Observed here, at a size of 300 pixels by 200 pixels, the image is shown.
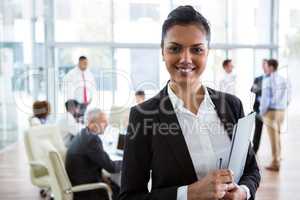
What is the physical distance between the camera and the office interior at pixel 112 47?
8273 mm

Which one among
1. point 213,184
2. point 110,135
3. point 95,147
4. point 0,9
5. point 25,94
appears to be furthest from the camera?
→ point 25,94

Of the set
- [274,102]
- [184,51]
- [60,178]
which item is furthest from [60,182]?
[274,102]

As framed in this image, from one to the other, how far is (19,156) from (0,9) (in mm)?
2844

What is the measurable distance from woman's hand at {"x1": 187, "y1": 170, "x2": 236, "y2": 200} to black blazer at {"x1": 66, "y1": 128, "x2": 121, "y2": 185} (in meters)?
2.62

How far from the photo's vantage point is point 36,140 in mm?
4203

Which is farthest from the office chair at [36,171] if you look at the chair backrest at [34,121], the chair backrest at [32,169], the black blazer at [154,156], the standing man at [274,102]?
the standing man at [274,102]

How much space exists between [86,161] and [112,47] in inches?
231

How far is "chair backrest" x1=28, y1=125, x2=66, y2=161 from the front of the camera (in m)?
4.14

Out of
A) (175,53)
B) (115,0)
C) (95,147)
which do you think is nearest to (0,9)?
(115,0)

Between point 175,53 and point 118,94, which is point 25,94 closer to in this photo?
point 118,94

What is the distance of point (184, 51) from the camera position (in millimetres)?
993

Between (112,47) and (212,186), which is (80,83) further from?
(212,186)

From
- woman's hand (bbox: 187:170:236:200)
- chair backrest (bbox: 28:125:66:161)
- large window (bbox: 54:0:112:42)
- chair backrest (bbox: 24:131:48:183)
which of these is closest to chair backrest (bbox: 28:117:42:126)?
chair backrest (bbox: 28:125:66:161)

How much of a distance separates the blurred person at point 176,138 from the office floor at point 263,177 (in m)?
2.67
